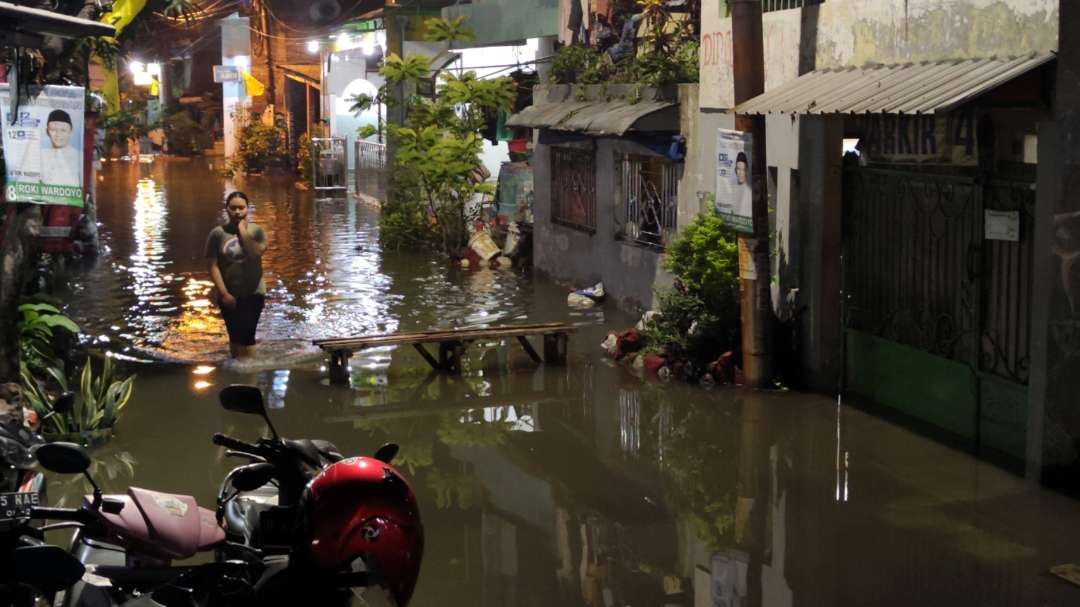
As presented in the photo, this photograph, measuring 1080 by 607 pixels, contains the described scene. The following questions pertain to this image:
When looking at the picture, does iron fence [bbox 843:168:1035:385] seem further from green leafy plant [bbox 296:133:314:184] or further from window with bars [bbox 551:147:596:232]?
green leafy plant [bbox 296:133:314:184]

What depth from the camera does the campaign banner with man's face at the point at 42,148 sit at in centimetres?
943

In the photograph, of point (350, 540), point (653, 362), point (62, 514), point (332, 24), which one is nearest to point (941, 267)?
point (653, 362)

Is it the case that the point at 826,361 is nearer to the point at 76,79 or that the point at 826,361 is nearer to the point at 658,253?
the point at 658,253

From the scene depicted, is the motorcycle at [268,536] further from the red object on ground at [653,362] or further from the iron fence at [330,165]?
the iron fence at [330,165]

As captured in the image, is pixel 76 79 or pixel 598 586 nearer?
pixel 598 586

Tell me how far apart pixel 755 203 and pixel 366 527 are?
25.4 feet

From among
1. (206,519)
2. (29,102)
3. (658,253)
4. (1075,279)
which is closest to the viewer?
(206,519)

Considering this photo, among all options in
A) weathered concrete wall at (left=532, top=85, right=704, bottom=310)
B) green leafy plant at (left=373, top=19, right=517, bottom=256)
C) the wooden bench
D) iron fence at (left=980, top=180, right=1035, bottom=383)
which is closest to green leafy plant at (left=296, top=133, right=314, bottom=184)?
green leafy plant at (left=373, top=19, right=517, bottom=256)

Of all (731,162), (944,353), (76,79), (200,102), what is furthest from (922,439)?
(200,102)

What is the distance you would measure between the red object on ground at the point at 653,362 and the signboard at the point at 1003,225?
13.3 feet

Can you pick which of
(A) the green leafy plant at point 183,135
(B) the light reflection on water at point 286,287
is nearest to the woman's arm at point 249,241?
(B) the light reflection on water at point 286,287

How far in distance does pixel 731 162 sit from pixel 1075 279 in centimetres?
393

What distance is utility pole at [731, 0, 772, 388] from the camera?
37.6ft

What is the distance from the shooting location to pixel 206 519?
4980 mm
